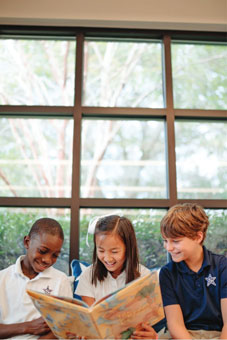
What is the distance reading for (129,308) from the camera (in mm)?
1332

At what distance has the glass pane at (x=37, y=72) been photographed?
9.02 ft

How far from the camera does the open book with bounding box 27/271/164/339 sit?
1268 millimetres

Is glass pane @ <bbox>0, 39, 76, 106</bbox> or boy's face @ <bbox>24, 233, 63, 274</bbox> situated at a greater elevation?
glass pane @ <bbox>0, 39, 76, 106</bbox>

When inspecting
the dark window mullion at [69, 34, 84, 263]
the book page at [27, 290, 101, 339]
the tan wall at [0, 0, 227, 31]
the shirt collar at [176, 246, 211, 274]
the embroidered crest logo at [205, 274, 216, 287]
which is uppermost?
the tan wall at [0, 0, 227, 31]

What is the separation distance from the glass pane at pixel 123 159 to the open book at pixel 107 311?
1.25 metres

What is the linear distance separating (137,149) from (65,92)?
67 centimetres

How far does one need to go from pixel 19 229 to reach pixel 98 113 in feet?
3.10

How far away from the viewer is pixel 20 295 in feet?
5.70

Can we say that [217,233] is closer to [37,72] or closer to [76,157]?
[76,157]

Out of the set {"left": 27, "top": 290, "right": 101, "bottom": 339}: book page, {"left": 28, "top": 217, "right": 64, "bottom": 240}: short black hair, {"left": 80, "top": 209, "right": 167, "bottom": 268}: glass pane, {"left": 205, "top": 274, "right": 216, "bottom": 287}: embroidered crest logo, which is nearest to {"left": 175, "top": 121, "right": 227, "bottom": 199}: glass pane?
{"left": 80, "top": 209, "right": 167, "bottom": 268}: glass pane

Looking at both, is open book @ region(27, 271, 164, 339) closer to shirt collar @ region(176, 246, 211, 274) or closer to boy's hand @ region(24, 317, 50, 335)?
boy's hand @ region(24, 317, 50, 335)

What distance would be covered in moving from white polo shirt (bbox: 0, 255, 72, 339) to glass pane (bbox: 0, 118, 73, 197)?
816mm

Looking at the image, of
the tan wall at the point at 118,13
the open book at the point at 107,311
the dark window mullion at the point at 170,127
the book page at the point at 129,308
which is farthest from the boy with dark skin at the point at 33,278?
the tan wall at the point at 118,13

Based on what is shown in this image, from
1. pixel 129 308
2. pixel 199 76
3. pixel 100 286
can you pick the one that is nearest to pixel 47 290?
pixel 100 286
